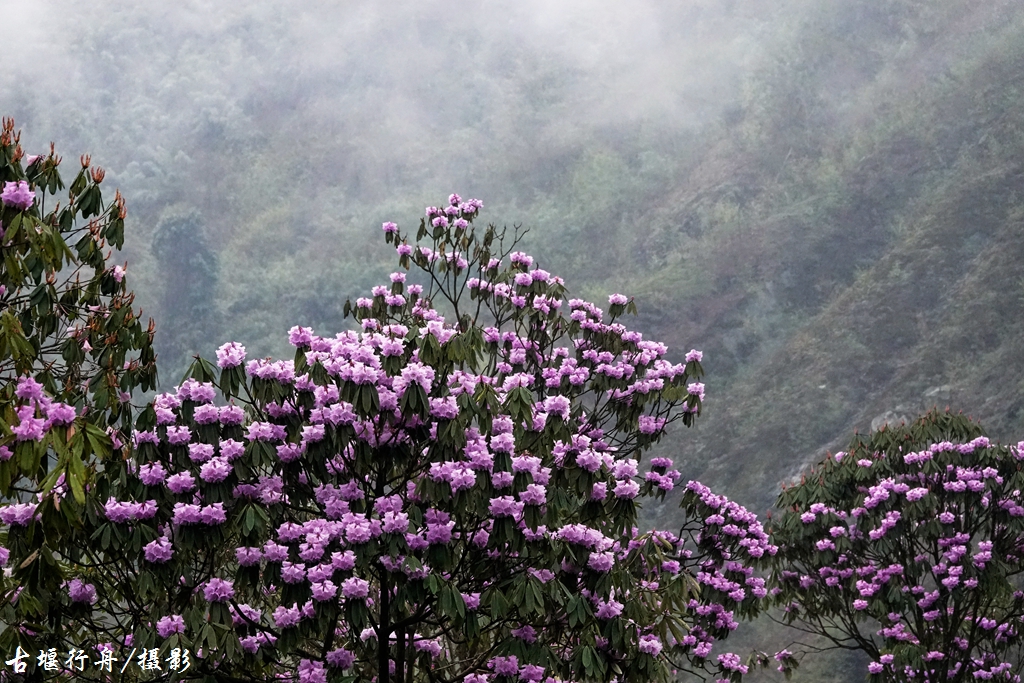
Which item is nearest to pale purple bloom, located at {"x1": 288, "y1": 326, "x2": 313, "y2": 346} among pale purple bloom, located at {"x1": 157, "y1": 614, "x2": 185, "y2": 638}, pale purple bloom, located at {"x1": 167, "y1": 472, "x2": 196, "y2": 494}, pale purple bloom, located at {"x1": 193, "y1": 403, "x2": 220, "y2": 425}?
pale purple bloom, located at {"x1": 193, "y1": 403, "x2": 220, "y2": 425}

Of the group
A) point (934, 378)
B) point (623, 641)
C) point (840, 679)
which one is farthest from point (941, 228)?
point (623, 641)

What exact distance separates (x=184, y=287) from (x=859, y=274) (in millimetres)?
22907

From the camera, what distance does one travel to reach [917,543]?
1203cm

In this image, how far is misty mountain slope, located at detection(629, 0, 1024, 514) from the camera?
27.9 meters

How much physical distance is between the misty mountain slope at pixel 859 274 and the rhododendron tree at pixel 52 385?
870 inches

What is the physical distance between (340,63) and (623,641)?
44.9 m

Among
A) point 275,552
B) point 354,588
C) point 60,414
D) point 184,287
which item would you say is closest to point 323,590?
point 354,588

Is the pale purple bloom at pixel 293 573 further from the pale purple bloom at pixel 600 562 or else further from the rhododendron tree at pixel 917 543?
the rhododendron tree at pixel 917 543

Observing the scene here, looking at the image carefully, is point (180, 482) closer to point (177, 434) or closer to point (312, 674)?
point (177, 434)

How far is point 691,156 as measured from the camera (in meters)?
40.8

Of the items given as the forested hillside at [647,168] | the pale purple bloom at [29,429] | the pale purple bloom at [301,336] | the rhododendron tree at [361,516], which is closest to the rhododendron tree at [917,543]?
the rhododendron tree at [361,516]

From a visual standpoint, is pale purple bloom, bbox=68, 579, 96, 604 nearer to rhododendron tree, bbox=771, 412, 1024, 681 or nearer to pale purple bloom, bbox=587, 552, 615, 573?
pale purple bloom, bbox=587, 552, 615, 573

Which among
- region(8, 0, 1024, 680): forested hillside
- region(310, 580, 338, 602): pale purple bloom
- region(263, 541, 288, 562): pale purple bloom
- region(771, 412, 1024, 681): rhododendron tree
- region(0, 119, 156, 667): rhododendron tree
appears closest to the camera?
region(0, 119, 156, 667): rhododendron tree

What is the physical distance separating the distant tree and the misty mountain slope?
49.3ft
